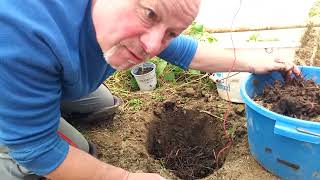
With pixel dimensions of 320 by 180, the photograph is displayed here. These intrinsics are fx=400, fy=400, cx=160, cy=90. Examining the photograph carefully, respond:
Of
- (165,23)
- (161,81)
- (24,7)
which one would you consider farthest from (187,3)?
(161,81)

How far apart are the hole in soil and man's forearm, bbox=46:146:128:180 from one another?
700 millimetres

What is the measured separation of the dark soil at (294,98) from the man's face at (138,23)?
2.26 ft

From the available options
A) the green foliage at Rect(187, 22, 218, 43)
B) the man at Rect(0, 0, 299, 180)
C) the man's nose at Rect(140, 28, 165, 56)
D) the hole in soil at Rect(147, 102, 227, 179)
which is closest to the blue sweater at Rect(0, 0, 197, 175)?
the man at Rect(0, 0, 299, 180)

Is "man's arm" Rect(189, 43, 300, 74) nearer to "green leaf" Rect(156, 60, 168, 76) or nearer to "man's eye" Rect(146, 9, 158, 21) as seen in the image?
"green leaf" Rect(156, 60, 168, 76)

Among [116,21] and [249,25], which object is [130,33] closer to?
[116,21]

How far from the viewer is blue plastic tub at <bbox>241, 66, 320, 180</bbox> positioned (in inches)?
58.3

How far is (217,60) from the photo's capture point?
1.91 meters

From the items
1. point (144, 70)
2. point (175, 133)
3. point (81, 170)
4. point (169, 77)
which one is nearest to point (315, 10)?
point (169, 77)

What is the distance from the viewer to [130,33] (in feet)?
4.03

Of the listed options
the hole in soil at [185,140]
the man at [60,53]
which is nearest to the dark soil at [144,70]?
the hole in soil at [185,140]

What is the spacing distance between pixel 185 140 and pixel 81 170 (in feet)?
3.27

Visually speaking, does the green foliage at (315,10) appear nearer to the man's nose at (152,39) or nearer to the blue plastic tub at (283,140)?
the blue plastic tub at (283,140)

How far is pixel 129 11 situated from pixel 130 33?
7 centimetres

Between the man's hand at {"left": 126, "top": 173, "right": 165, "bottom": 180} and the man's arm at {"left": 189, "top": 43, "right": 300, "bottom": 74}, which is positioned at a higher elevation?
the man's arm at {"left": 189, "top": 43, "right": 300, "bottom": 74}
